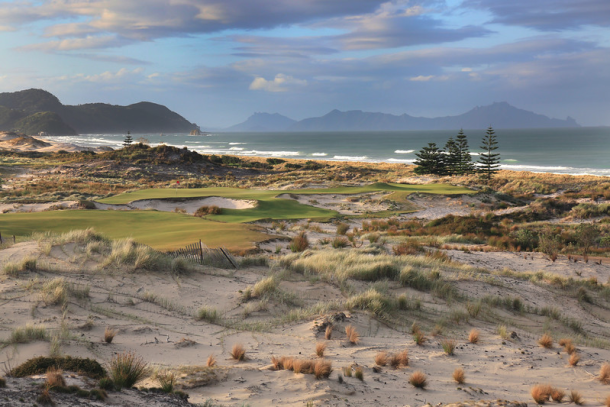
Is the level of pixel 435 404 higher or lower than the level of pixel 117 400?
lower

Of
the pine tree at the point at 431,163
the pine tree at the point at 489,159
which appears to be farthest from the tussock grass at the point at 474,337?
the pine tree at the point at 431,163

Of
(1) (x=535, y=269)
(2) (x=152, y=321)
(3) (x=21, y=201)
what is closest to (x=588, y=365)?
(2) (x=152, y=321)

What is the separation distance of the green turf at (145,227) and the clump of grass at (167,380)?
22.4 ft

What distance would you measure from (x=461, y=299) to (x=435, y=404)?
5147 mm

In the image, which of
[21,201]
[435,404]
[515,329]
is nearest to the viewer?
[435,404]

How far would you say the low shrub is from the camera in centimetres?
409

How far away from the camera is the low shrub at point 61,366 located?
161 inches

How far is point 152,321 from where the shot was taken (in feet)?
21.3

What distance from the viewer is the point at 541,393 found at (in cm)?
459

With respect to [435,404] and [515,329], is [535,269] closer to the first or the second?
[515,329]

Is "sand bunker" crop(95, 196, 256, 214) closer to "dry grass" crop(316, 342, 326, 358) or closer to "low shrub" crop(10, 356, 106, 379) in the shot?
"dry grass" crop(316, 342, 326, 358)

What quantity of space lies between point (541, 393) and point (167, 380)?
156 inches

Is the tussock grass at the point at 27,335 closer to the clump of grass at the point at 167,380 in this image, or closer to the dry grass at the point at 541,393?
the clump of grass at the point at 167,380

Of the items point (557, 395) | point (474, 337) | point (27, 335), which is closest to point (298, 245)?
point (474, 337)
